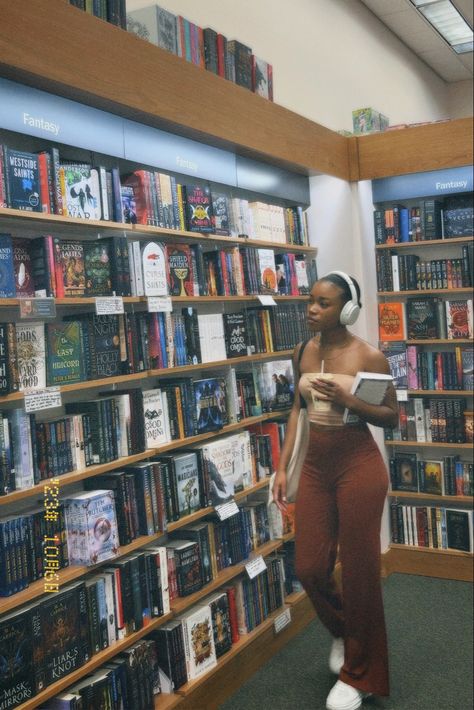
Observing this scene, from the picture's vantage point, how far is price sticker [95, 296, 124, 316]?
258 cm

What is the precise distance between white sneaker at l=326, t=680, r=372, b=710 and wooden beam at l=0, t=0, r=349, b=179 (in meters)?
2.38

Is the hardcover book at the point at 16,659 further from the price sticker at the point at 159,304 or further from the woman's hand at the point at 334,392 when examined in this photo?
the woman's hand at the point at 334,392

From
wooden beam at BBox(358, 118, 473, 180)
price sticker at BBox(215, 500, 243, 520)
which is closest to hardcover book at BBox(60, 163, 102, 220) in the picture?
price sticker at BBox(215, 500, 243, 520)

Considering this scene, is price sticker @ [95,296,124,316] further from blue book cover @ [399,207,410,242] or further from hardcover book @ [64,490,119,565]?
blue book cover @ [399,207,410,242]

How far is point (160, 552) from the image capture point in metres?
2.88

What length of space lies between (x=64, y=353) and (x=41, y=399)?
0.86 ft

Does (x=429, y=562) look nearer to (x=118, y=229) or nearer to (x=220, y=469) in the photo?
(x=220, y=469)

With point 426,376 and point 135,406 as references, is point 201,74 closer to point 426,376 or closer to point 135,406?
point 135,406

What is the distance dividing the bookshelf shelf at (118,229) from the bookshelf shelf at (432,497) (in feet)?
6.21

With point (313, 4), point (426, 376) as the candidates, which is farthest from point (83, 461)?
point (313, 4)

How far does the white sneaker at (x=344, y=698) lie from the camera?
2.92m

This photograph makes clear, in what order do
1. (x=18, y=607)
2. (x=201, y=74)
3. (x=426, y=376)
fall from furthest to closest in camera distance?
(x=426, y=376)
(x=201, y=74)
(x=18, y=607)

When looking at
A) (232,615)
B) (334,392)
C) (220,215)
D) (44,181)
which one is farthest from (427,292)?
(44,181)

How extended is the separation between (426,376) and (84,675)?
2.94 m
